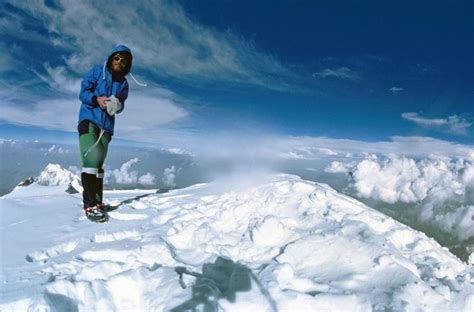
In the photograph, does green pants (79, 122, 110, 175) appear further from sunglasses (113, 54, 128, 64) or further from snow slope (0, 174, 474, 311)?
sunglasses (113, 54, 128, 64)

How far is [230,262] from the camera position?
13.4ft

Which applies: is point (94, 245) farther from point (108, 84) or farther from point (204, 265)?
point (108, 84)

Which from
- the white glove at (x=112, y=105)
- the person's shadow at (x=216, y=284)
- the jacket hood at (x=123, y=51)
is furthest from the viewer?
the jacket hood at (x=123, y=51)

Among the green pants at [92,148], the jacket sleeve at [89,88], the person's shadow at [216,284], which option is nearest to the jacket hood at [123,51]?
the jacket sleeve at [89,88]

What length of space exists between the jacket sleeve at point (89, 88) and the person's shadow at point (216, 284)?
3.69 meters

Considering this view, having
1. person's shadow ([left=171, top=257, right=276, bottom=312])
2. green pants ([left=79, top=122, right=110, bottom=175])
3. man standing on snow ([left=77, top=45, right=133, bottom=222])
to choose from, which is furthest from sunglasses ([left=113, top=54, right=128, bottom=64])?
person's shadow ([left=171, top=257, right=276, bottom=312])

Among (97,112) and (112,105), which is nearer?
(112,105)

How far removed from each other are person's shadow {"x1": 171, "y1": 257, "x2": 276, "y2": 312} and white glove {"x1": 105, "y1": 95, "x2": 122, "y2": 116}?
3386 mm

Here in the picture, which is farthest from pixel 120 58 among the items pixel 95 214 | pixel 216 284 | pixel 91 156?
pixel 216 284

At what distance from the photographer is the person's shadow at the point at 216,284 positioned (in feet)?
9.45

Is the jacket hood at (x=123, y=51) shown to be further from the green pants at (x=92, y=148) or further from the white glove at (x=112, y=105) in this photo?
the green pants at (x=92, y=148)

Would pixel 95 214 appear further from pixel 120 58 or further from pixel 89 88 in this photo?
pixel 120 58

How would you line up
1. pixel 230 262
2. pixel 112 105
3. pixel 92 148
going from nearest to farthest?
pixel 230 262, pixel 112 105, pixel 92 148

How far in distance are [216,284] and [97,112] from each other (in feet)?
13.7
